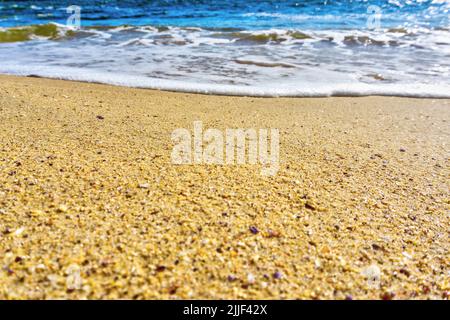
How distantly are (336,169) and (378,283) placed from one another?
1178 mm

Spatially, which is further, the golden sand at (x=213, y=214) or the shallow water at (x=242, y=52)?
the shallow water at (x=242, y=52)

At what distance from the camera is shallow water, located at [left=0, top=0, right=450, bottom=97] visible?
5.46m

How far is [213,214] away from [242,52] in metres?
6.28

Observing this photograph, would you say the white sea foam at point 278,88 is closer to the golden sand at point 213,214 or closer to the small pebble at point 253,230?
the golden sand at point 213,214

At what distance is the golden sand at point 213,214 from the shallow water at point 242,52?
205 cm

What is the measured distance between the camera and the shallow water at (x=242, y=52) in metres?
5.46

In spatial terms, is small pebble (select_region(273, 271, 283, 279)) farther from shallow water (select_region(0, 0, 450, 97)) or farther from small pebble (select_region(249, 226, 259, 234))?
shallow water (select_region(0, 0, 450, 97))

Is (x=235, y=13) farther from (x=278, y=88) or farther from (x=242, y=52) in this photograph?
(x=278, y=88)

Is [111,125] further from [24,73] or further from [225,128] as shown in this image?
[24,73]

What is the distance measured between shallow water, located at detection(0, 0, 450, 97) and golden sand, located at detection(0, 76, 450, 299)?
2046mm

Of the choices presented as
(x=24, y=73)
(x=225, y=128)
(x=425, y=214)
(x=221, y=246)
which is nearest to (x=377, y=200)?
(x=425, y=214)

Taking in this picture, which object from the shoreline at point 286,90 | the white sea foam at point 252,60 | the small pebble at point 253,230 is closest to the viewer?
the small pebble at point 253,230

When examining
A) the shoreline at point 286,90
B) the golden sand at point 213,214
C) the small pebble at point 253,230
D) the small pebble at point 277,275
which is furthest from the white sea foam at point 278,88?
the small pebble at point 277,275

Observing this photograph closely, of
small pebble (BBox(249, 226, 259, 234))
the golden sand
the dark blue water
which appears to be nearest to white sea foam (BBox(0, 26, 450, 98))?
the golden sand
